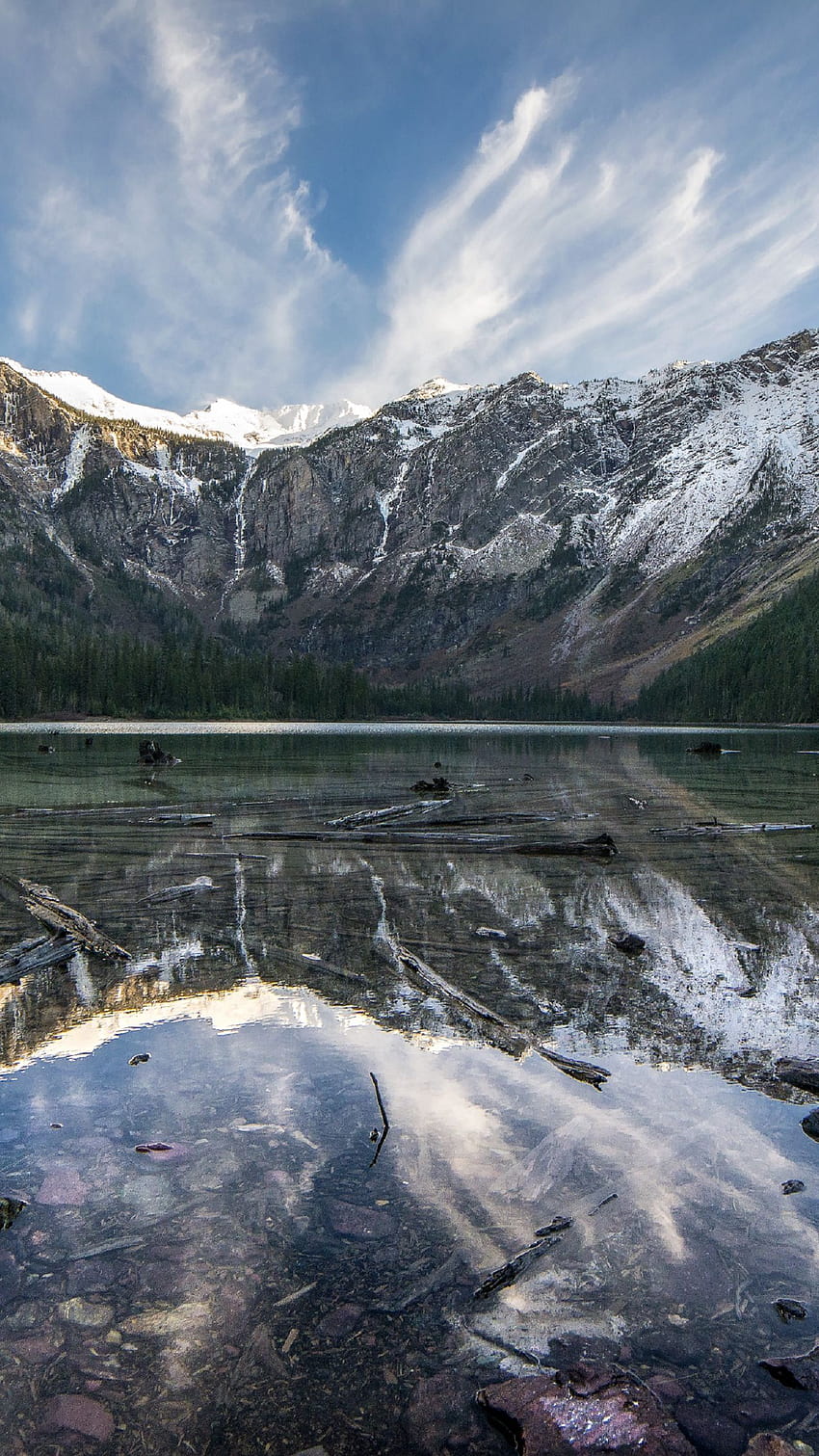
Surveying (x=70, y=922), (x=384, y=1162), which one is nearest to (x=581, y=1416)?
(x=384, y=1162)

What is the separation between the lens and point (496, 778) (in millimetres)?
49688

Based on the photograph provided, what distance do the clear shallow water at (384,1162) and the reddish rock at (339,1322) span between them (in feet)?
0.07

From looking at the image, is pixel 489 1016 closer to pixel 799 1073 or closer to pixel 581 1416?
pixel 799 1073

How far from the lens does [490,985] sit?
492 inches

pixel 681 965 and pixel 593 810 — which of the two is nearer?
pixel 681 965

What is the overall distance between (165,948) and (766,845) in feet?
67.4

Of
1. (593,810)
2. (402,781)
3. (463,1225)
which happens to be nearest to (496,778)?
(402,781)

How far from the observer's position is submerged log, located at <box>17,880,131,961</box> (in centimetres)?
1390

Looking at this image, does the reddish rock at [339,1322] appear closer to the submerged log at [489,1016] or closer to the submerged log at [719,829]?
the submerged log at [489,1016]

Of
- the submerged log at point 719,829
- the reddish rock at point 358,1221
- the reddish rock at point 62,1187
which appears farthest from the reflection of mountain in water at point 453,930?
the reddish rock at point 358,1221

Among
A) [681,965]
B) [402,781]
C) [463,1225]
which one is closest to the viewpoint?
[463,1225]

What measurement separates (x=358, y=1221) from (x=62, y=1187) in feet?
9.25

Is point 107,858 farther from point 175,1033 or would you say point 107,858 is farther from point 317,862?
point 175,1033

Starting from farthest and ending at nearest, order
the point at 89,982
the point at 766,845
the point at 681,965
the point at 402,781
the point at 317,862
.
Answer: the point at 402,781
the point at 766,845
the point at 317,862
the point at 681,965
the point at 89,982
